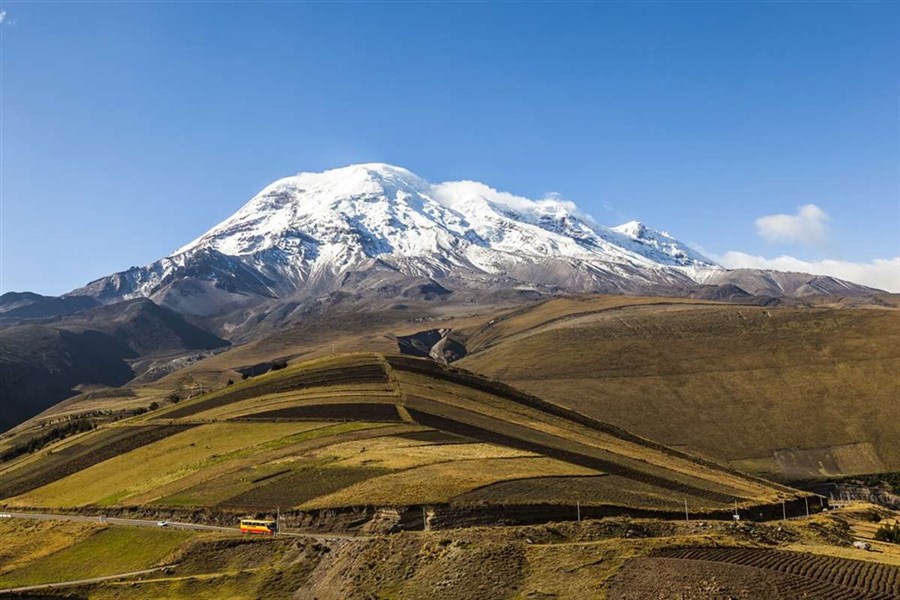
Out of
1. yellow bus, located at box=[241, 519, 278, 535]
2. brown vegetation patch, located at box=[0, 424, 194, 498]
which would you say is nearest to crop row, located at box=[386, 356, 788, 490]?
brown vegetation patch, located at box=[0, 424, 194, 498]

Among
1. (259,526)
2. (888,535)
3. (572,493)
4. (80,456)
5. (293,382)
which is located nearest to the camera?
(259,526)

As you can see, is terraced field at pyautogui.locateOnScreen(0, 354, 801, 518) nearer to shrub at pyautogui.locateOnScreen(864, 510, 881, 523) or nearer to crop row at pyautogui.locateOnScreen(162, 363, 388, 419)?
crop row at pyautogui.locateOnScreen(162, 363, 388, 419)

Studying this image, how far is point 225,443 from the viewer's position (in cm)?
11325

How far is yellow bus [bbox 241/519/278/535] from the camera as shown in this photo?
7550 cm

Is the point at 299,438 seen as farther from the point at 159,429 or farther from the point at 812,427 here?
the point at 812,427

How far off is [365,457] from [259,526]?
20.1m

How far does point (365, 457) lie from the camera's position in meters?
93.6

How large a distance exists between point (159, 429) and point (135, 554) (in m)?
57.9

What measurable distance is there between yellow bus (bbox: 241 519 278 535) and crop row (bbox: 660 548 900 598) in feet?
126

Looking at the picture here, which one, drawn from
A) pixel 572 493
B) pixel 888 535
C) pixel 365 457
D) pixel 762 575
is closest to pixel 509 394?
pixel 365 457

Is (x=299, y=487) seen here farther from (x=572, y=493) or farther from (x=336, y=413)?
(x=336, y=413)

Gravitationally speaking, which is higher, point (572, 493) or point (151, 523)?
point (151, 523)

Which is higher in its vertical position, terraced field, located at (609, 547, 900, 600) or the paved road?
the paved road

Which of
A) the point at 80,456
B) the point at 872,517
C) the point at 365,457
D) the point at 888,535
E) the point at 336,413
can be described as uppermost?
the point at 336,413
